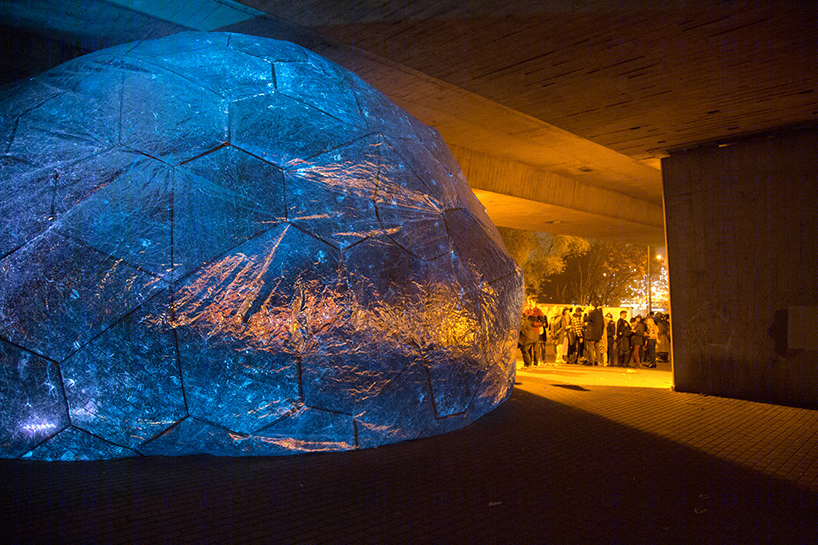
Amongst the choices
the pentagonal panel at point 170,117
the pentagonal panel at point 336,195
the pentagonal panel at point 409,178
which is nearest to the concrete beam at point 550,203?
the pentagonal panel at point 409,178

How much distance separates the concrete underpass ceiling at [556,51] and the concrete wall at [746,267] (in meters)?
0.48

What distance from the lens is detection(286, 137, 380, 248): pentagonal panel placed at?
4.78m

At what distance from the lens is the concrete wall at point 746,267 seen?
25.7ft

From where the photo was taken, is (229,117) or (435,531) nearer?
(435,531)

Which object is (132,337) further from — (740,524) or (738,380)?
(738,380)

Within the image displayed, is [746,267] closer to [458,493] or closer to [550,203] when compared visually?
[550,203]

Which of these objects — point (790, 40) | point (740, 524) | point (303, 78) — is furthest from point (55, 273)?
point (790, 40)

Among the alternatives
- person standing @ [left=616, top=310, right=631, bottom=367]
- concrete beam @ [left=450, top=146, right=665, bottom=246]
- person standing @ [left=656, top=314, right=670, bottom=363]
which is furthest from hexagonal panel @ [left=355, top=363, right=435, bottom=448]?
person standing @ [left=656, top=314, right=670, bottom=363]

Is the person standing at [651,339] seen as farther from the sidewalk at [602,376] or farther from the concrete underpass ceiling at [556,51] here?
the concrete underpass ceiling at [556,51]

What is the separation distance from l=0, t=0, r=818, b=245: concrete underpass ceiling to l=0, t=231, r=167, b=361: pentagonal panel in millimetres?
2820

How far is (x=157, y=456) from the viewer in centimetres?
441

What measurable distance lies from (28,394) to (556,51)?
18.1 ft

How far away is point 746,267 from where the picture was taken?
8.30m

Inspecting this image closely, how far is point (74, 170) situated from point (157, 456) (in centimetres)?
234
